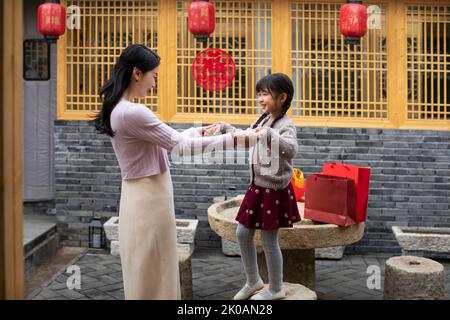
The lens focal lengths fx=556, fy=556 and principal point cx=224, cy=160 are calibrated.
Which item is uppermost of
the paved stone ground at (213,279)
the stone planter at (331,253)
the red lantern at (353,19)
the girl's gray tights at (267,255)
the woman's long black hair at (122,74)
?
the red lantern at (353,19)

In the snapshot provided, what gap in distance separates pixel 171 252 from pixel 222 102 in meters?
4.30

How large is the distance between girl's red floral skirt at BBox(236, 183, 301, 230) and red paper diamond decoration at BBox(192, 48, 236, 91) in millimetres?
3431

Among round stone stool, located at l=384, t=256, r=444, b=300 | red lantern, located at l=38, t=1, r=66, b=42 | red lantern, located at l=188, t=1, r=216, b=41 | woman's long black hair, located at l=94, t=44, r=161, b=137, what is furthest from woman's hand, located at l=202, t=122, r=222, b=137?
red lantern, located at l=38, t=1, r=66, b=42

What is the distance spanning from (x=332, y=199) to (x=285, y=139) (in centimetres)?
91

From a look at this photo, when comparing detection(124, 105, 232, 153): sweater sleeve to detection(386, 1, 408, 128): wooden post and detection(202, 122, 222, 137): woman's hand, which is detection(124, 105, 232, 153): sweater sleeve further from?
detection(386, 1, 408, 128): wooden post

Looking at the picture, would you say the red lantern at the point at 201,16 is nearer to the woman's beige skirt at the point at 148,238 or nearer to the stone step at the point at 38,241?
the stone step at the point at 38,241

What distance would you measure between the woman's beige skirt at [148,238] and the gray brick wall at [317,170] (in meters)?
4.08

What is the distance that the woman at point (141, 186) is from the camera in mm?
3043

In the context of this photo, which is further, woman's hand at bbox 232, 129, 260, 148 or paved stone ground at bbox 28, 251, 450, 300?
paved stone ground at bbox 28, 251, 450, 300

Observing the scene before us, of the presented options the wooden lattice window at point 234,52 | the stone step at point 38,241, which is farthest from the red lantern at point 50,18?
the stone step at point 38,241

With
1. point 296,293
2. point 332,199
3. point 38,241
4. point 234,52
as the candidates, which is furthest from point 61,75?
point 296,293

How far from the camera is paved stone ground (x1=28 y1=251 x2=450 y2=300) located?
5434mm

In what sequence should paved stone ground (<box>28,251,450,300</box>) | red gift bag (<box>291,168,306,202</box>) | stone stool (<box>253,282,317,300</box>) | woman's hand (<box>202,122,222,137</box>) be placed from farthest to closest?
red gift bag (<box>291,168,306,202</box>), paved stone ground (<box>28,251,450,300</box>), stone stool (<box>253,282,317,300</box>), woman's hand (<box>202,122,222,137</box>)

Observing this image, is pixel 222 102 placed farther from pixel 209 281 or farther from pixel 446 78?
pixel 446 78
